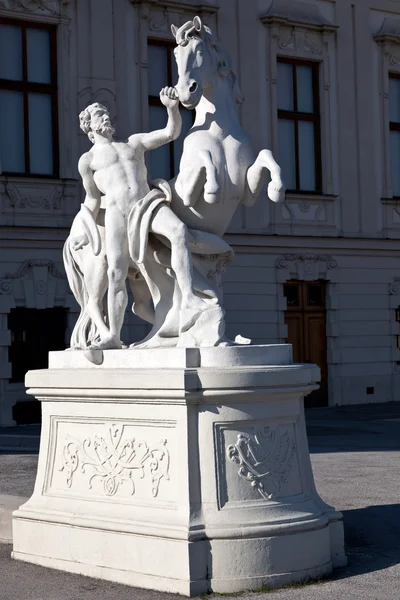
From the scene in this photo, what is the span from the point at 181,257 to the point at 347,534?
2.17m

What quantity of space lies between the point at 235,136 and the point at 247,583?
2682 mm

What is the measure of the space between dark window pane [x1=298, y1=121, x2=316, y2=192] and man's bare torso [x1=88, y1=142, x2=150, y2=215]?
16282 millimetres

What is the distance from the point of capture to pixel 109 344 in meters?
7.22

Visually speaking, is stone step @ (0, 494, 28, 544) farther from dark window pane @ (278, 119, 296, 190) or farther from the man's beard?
dark window pane @ (278, 119, 296, 190)

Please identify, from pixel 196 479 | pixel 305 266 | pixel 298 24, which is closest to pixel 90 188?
pixel 196 479

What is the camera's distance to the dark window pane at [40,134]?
2038 cm

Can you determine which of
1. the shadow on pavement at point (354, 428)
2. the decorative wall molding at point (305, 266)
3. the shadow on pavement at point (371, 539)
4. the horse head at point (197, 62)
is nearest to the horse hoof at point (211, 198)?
the horse head at point (197, 62)

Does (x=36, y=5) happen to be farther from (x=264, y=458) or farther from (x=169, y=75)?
(x=264, y=458)

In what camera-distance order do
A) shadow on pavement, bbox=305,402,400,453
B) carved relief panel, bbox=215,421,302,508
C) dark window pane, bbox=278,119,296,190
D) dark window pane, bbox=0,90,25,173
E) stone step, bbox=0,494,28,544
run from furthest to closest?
dark window pane, bbox=278,119,296,190, dark window pane, bbox=0,90,25,173, shadow on pavement, bbox=305,402,400,453, stone step, bbox=0,494,28,544, carved relief panel, bbox=215,421,302,508

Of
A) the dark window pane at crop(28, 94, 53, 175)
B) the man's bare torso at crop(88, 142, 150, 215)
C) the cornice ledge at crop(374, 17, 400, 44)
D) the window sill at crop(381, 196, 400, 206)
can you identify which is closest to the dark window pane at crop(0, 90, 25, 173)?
the dark window pane at crop(28, 94, 53, 175)

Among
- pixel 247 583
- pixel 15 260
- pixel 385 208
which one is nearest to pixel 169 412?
pixel 247 583

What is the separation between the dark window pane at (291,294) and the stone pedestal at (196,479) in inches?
639

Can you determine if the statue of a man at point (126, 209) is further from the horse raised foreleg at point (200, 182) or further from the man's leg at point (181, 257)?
the horse raised foreleg at point (200, 182)

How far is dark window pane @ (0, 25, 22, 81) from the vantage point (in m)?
20.0
